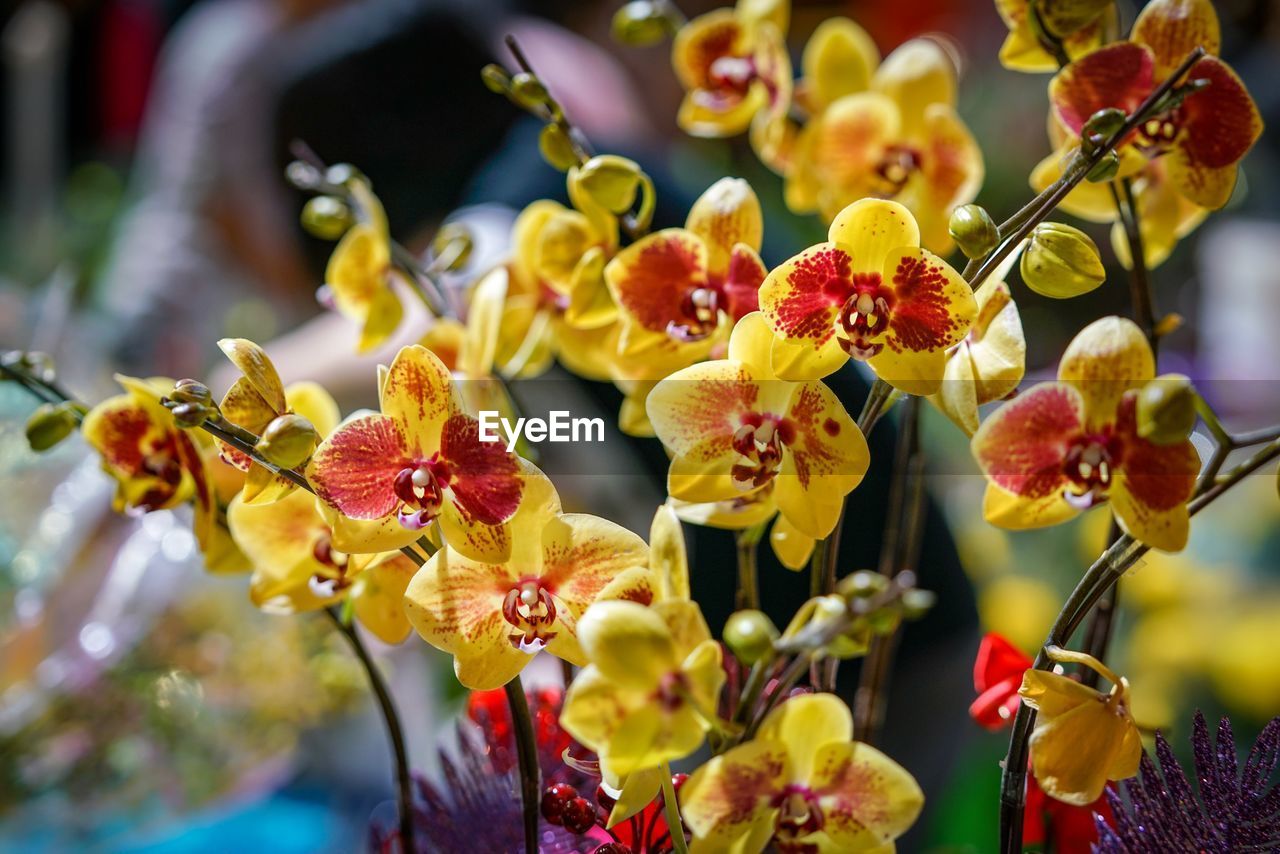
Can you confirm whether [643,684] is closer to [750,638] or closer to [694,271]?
[750,638]

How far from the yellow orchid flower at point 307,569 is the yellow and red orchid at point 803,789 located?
4.4 inches

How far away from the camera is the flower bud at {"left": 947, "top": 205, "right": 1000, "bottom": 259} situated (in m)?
0.23

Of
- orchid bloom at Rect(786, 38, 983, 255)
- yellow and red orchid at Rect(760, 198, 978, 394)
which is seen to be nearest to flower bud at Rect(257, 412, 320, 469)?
yellow and red orchid at Rect(760, 198, 978, 394)

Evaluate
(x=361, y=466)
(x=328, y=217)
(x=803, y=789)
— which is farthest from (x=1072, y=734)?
(x=328, y=217)

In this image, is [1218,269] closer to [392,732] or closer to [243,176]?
[243,176]

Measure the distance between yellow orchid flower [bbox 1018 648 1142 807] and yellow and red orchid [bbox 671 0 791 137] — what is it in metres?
0.24

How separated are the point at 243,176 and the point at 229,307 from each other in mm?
182

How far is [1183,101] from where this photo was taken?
0.93 feet

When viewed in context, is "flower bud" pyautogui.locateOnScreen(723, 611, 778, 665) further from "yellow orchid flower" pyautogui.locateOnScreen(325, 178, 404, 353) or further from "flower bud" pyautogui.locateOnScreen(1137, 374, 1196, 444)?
"yellow orchid flower" pyautogui.locateOnScreen(325, 178, 404, 353)

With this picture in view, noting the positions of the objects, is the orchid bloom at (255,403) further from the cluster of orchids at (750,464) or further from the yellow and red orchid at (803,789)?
the yellow and red orchid at (803,789)

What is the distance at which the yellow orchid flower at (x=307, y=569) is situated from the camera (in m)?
0.30

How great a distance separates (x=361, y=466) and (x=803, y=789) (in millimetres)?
118

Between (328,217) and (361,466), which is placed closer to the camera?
(361,466)

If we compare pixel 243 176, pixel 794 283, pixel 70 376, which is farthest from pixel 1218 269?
pixel 794 283
